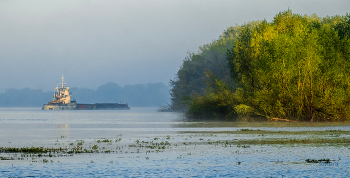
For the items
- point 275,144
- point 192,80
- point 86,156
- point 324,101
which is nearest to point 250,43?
point 324,101

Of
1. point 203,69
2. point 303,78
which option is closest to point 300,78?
point 303,78

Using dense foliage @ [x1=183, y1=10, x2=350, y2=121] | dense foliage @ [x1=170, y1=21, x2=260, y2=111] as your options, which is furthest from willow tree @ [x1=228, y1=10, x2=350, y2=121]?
dense foliage @ [x1=170, y1=21, x2=260, y2=111]

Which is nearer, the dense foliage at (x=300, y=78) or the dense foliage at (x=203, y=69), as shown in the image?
the dense foliage at (x=300, y=78)

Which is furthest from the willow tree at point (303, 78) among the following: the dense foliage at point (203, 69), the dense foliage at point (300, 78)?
the dense foliage at point (203, 69)

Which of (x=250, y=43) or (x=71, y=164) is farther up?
(x=250, y=43)

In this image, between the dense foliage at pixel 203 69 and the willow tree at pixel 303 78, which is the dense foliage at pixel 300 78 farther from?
the dense foliage at pixel 203 69

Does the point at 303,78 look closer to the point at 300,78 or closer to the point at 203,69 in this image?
the point at 300,78

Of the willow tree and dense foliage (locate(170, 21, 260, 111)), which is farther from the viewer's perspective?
dense foliage (locate(170, 21, 260, 111))

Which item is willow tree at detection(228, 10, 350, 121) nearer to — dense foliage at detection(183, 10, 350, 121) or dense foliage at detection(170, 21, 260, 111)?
dense foliage at detection(183, 10, 350, 121)

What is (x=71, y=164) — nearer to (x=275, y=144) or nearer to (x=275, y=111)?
(x=275, y=144)

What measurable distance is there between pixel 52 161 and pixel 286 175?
11512 millimetres

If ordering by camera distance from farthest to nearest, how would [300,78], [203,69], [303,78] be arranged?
1. [203,69]
2. [303,78]
3. [300,78]

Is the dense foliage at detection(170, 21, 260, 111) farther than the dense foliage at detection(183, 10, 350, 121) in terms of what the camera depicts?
Yes

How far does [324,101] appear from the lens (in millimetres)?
59938
